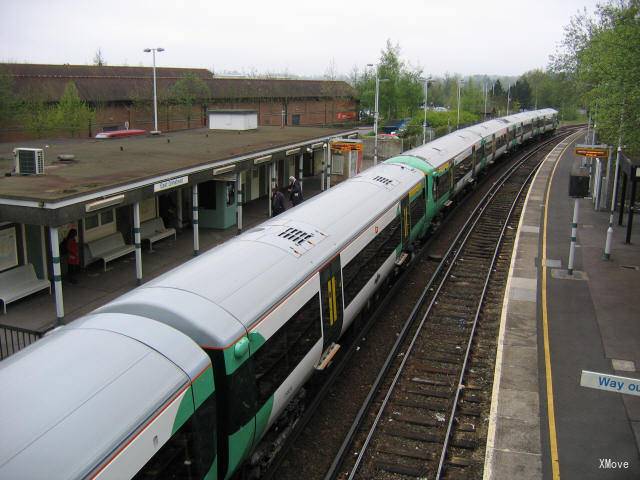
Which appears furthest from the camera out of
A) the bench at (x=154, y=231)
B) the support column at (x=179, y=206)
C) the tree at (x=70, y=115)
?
the tree at (x=70, y=115)

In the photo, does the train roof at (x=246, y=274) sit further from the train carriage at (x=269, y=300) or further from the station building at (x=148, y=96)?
the station building at (x=148, y=96)

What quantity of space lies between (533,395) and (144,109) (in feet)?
122

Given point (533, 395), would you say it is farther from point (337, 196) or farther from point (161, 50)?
point (161, 50)

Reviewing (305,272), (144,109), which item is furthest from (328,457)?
(144,109)

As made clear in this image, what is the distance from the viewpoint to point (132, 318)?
19.8 ft

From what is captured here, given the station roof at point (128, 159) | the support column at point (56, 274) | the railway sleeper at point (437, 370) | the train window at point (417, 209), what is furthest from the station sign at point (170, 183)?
the railway sleeper at point (437, 370)

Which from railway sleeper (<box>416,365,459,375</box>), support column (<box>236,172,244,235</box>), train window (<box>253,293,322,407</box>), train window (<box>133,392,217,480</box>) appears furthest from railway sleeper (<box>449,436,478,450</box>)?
support column (<box>236,172,244,235</box>)

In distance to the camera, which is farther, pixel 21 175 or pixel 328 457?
pixel 21 175

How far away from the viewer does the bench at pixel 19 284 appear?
13.6m

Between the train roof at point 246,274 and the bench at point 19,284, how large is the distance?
6927 millimetres

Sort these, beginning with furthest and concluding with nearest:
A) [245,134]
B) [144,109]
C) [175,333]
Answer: [144,109]
[245,134]
[175,333]

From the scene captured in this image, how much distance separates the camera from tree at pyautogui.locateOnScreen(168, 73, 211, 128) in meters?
42.3

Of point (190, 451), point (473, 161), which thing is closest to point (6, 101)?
point (473, 161)

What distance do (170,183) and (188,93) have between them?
28982 millimetres
